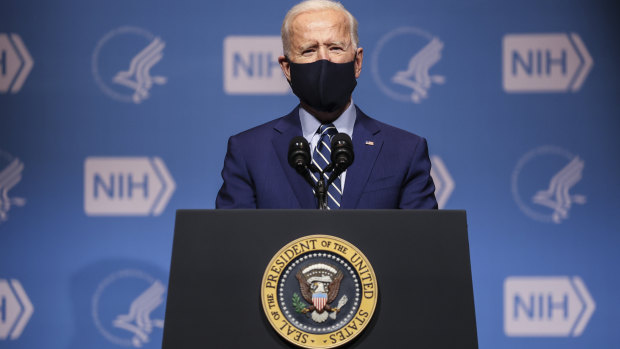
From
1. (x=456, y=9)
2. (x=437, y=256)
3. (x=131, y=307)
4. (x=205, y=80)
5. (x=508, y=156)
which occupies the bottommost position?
(x=131, y=307)

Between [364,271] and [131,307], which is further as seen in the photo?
[131,307]

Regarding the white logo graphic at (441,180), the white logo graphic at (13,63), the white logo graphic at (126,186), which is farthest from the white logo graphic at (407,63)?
the white logo graphic at (13,63)

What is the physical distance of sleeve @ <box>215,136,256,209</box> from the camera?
5.59ft

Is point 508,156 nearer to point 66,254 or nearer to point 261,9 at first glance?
point 261,9

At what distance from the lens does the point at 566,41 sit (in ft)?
9.33

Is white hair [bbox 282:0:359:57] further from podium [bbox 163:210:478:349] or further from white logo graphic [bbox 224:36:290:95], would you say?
white logo graphic [bbox 224:36:290:95]

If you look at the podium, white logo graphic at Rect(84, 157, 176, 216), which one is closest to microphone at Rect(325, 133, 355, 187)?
the podium

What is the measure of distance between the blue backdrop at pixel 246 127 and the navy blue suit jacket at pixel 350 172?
1094mm

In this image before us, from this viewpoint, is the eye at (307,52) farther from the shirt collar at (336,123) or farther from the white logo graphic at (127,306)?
the white logo graphic at (127,306)

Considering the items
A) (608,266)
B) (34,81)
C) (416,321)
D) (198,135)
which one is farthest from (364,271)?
(34,81)

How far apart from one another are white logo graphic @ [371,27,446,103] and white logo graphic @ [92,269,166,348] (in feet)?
4.34

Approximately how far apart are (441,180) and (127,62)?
1.45 m

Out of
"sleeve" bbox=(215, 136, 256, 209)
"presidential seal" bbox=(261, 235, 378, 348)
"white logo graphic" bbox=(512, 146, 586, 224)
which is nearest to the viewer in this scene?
"presidential seal" bbox=(261, 235, 378, 348)

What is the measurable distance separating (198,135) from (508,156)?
4.41 feet
